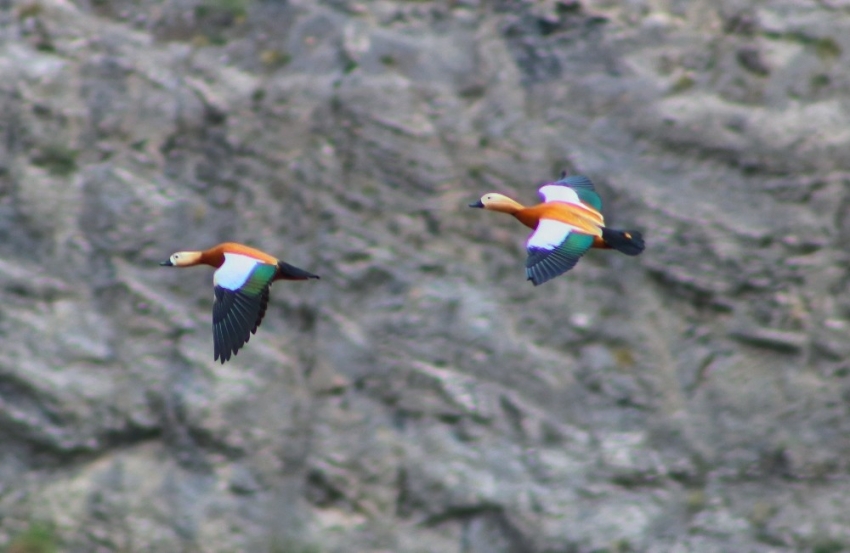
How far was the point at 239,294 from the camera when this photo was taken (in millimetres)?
7055

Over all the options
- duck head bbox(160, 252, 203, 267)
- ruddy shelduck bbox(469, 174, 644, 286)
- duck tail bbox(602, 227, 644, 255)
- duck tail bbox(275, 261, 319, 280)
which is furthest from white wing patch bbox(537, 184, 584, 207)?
duck head bbox(160, 252, 203, 267)

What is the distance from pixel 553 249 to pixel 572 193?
3.54ft

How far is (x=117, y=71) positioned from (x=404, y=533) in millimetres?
4610

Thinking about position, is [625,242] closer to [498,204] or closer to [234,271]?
[498,204]

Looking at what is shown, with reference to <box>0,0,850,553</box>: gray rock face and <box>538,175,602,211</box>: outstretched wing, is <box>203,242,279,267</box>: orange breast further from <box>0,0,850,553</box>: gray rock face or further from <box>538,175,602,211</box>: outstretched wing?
<box>0,0,850,553</box>: gray rock face

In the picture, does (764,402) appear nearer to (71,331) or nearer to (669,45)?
(669,45)

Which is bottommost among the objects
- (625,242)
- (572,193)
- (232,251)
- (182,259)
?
(182,259)

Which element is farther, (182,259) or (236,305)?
(182,259)

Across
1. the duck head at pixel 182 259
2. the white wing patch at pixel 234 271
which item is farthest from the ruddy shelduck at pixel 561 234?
Result: the duck head at pixel 182 259

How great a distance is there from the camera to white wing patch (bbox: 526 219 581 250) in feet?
22.8

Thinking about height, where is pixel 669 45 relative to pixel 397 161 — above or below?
above

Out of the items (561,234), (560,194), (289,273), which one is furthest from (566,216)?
(289,273)

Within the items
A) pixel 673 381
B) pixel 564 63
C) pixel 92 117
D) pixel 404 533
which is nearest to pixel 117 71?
pixel 92 117

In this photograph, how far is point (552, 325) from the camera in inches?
459
